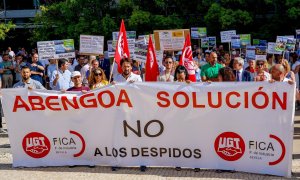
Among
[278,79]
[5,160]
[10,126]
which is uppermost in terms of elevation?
[278,79]

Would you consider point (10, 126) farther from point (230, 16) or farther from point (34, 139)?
point (230, 16)

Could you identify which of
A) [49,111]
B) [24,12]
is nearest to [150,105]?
[49,111]

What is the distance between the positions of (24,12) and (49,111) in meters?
38.9

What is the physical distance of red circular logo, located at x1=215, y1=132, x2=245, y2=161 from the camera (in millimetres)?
6930

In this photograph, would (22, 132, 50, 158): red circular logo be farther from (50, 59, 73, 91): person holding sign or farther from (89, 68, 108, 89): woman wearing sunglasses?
(50, 59, 73, 91): person holding sign

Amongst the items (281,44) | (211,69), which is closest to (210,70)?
(211,69)

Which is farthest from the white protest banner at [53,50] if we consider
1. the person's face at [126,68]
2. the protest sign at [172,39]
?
→ the person's face at [126,68]

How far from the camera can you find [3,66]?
17.3 m

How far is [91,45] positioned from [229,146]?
6.50 m

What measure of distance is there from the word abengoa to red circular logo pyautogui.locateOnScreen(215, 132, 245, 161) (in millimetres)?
399

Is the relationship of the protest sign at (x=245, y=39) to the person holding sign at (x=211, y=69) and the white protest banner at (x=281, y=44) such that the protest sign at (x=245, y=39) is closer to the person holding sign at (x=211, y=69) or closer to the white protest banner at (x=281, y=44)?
the white protest banner at (x=281, y=44)

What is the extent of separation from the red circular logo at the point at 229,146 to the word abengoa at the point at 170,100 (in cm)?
40

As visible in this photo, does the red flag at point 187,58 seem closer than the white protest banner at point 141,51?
Yes

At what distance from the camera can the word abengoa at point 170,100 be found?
6766 mm
